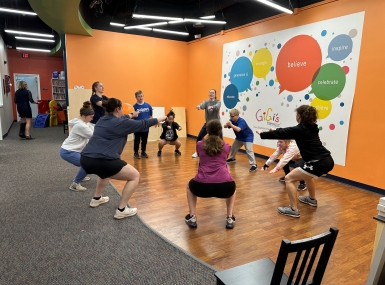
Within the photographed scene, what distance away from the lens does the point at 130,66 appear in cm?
834

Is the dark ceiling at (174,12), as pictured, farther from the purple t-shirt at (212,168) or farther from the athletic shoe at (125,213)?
the athletic shoe at (125,213)

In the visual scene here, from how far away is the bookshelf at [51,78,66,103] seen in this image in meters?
13.6

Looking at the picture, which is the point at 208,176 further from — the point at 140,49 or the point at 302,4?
the point at 140,49

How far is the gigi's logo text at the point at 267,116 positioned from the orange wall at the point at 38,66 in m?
12.2

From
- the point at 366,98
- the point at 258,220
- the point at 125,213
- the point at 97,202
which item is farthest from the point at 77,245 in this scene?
the point at 366,98

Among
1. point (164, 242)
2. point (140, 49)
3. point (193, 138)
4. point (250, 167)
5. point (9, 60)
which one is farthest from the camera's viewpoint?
point (9, 60)

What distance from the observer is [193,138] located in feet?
30.1

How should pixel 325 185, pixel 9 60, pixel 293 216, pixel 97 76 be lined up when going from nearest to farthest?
pixel 293 216 < pixel 325 185 < pixel 97 76 < pixel 9 60

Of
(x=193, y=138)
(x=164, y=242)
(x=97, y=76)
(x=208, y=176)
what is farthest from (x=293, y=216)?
(x=97, y=76)

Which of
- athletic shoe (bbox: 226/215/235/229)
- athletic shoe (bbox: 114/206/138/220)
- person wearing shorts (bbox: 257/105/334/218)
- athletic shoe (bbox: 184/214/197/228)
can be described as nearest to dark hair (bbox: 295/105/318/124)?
person wearing shorts (bbox: 257/105/334/218)

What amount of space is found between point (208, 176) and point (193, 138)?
6471mm

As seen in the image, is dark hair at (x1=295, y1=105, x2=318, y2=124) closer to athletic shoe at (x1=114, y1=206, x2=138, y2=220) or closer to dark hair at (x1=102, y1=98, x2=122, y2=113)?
dark hair at (x1=102, y1=98, x2=122, y2=113)

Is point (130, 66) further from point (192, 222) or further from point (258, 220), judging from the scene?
point (258, 220)

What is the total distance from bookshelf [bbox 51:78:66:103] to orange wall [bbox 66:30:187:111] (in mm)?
7017
